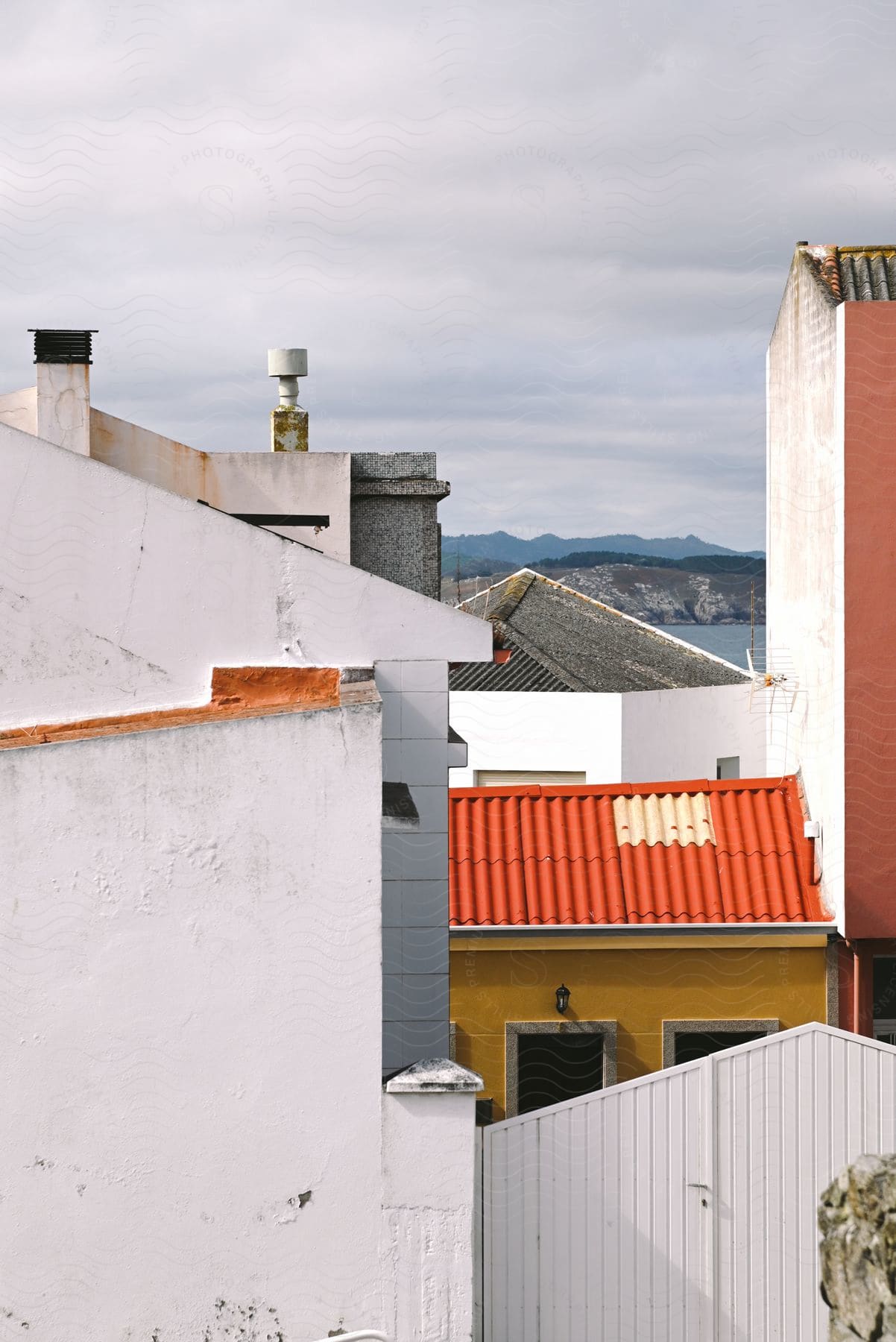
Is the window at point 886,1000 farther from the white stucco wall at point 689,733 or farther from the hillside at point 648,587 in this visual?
the hillside at point 648,587

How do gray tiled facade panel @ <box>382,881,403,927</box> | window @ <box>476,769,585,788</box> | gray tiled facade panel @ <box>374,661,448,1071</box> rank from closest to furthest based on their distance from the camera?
gray tiled facade panel @ <box>374,661,448,1071</box>
gray tiled facade panel @ <box>382,881,403,927</box>
window @ <box>476,769,585,788</box>

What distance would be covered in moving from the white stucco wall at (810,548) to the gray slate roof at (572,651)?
22.7ft

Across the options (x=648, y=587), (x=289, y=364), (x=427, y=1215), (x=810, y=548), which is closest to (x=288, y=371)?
(x=289, y=364)

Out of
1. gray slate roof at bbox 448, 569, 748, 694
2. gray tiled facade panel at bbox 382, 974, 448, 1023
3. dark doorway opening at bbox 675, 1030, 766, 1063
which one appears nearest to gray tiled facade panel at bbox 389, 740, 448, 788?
gray tiled facade panel at bbox 382, 974, 448, 1023

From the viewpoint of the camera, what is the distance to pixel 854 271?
511 inches

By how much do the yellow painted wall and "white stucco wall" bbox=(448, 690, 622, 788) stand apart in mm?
10260

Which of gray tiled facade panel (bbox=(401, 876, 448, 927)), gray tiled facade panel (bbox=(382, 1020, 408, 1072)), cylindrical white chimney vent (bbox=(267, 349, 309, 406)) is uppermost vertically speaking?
cylindrical white chimney vent (bbox=(267, 349, 309, 406))

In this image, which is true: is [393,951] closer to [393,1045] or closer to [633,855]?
[393,1045]

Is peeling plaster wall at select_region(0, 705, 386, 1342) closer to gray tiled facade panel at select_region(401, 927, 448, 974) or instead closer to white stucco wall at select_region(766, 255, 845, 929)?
gray tiled facade panel at select_region(401, 927, 448, 974)

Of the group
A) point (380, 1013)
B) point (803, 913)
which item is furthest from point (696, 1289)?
point (803, 913)

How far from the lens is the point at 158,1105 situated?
662cm

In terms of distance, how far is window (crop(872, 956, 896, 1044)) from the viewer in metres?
12.7

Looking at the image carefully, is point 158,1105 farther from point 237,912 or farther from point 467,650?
point 467,650

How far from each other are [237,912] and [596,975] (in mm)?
6063
